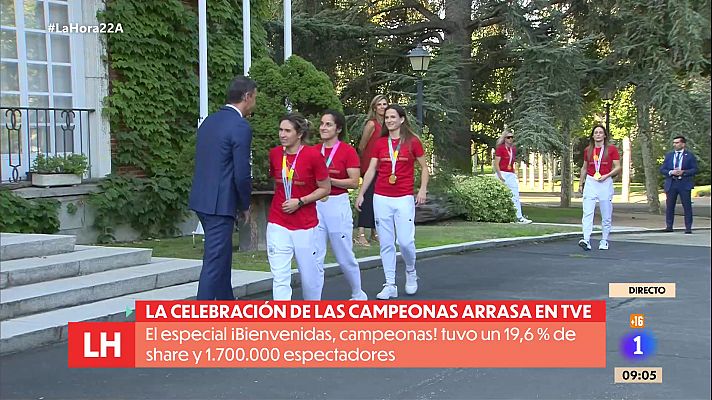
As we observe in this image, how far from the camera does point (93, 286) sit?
25.2 feet

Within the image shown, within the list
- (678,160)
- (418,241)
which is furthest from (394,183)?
(678,160)

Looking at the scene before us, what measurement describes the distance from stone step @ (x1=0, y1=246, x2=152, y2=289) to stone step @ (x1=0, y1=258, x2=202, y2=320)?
78 millimetres

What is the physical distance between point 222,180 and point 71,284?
230 cm

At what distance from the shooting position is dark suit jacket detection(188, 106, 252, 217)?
6.32 m

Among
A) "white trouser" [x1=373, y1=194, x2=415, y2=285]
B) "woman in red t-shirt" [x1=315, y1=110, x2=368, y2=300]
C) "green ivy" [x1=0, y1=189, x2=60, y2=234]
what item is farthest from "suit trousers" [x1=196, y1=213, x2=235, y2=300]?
"green ivy" [x1=0, y1=189, x2=60, y2=234]

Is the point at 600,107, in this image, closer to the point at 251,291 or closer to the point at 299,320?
the point at 251,291

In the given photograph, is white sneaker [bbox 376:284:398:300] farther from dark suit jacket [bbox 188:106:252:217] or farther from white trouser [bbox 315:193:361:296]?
dark suit jacket [bbox 188:106:252:217]

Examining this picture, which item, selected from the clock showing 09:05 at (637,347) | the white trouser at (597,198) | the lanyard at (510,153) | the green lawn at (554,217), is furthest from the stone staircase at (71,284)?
the green lawn at (554,217)

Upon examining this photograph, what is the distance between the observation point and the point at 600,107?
Result: 1082 inches

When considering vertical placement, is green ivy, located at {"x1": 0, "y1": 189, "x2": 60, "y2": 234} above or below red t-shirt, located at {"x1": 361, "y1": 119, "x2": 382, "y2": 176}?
below

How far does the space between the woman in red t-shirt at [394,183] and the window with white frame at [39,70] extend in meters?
5.92

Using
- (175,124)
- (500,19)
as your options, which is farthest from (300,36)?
(175,124)

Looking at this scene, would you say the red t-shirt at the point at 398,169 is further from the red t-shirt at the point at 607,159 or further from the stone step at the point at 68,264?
the red t-shirt at the point at 607,159

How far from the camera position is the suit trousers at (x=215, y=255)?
6457mm
